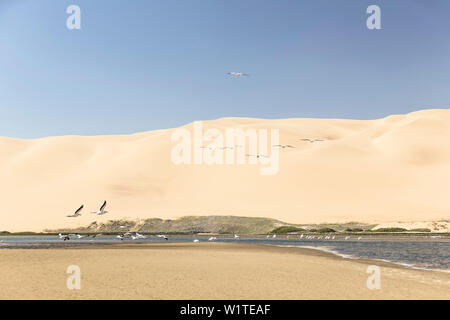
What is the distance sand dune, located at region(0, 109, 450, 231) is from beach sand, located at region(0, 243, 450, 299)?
6511cm

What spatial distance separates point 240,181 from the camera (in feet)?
371

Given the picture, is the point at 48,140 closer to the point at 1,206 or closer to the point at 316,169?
the point at 1,206

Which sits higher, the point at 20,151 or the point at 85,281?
the point at 20,151

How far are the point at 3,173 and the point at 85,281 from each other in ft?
395

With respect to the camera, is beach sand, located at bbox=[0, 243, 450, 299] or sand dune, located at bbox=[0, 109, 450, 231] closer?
beach sand, located at bbox=[0, 243, 450, 299]

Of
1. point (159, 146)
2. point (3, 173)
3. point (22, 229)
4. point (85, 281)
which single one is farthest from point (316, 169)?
point (85, 281)

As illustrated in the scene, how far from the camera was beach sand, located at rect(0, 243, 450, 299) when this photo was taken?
15602 millimetres

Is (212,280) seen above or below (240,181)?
below

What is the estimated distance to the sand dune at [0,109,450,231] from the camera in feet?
311

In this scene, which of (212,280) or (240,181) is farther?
(240,181)

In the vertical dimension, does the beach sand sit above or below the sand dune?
below

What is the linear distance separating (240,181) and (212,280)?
310 feet
